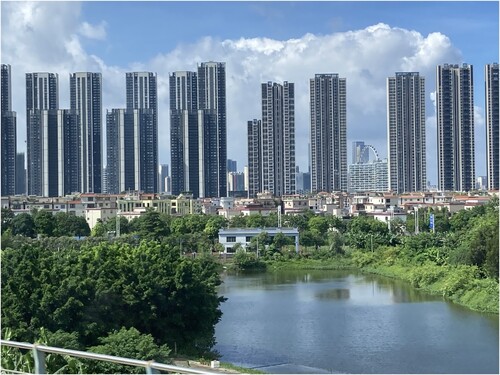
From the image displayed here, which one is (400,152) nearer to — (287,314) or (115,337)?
(287,314)

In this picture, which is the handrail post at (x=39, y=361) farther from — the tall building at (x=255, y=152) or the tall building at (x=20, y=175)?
the tall building at (x=255, y=152)

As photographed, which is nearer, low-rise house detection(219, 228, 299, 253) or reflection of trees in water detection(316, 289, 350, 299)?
reflection of trees in water detection(316, 289, 350, 299)

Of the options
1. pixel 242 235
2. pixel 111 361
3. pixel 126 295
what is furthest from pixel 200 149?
pixel 111 361

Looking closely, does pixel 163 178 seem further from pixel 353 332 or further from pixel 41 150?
pixel 353 332

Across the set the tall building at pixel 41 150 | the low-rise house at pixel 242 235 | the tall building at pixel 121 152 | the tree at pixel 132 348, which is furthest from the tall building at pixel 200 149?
the tree at pixel 132 348

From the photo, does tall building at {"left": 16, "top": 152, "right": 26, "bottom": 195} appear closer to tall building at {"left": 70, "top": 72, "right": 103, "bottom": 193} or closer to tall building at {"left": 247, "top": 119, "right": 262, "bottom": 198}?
tall building at {"left": 70, "top": 72, "right": 103, "bottom": 193}

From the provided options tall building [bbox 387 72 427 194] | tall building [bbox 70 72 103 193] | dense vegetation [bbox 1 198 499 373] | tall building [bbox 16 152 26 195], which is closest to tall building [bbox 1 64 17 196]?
tall building [bbox 16 152 26 195]

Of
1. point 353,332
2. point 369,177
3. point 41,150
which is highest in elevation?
point 41,150
